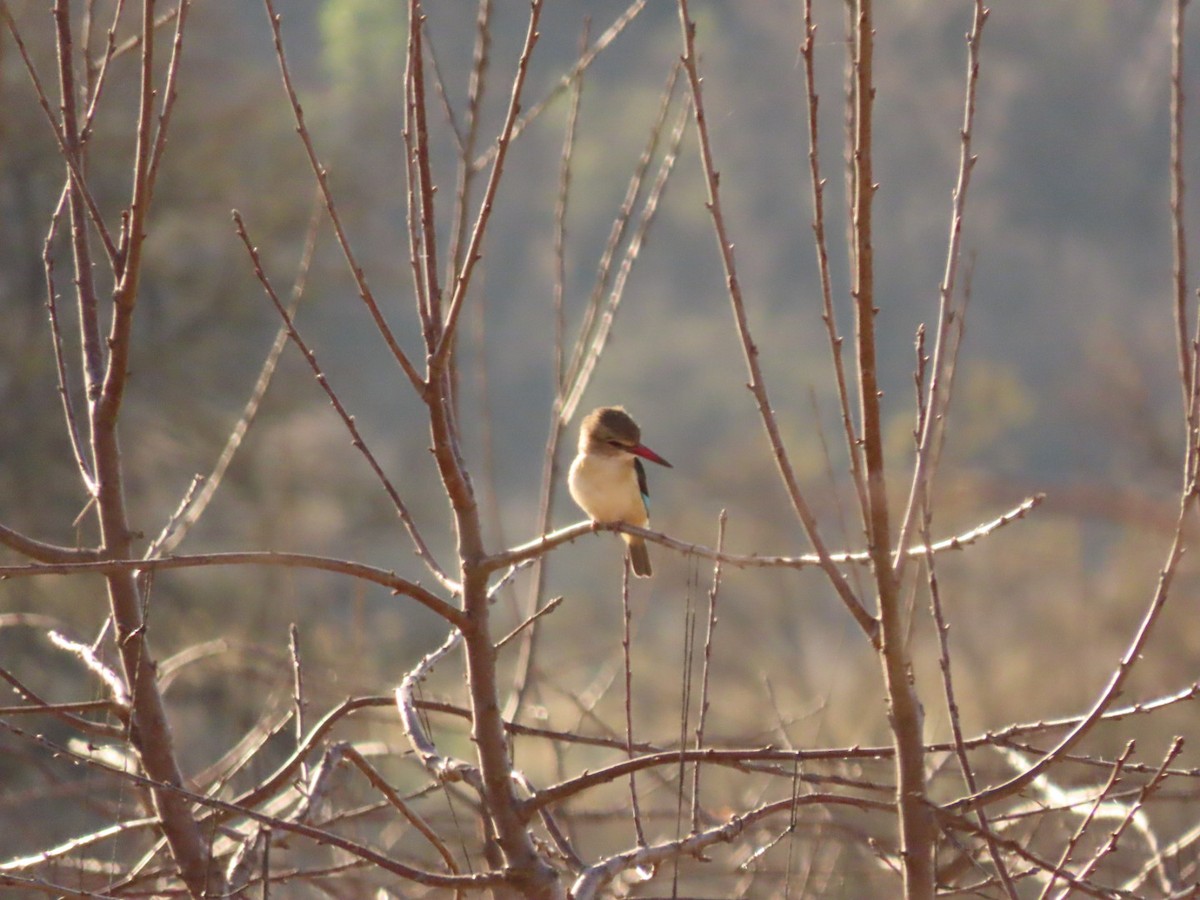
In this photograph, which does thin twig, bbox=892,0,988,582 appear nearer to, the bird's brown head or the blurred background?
the blurred background

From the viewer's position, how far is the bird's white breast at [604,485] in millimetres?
4242

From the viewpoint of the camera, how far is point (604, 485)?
14.0ft

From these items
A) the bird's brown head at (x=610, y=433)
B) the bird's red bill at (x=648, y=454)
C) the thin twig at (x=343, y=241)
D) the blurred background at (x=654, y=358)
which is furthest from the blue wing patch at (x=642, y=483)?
the thin twig at (x=343, y=241)

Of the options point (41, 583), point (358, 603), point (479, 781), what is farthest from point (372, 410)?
point (479, 781)

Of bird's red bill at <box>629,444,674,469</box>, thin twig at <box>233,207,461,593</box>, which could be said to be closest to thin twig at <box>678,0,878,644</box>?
thin twig at <box>233,207,461,593</box>

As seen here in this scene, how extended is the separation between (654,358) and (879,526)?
25.9 meters

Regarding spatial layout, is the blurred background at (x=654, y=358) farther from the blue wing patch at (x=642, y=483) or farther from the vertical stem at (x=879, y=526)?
the blue wing patch at (x=642, y=483)

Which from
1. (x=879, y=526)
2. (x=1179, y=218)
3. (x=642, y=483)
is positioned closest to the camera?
(x=879, y=526)

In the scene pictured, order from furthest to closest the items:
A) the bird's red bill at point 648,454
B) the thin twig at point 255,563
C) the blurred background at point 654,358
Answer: the blurred background at point 654,358
the bird's red bill at point 648,454
the thin twig at point 255,563

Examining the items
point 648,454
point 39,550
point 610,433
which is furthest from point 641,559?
point 39,550

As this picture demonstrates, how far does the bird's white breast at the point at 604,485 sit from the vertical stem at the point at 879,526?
2.57m

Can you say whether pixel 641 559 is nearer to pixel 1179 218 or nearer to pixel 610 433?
pixel 610 433

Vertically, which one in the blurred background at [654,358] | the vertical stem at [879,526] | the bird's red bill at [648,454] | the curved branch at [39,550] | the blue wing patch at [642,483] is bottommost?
the vertical stem at [879,526]

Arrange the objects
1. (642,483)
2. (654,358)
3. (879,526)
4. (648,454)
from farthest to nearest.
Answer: (654,358) < (642,483) < (648,454) < (879,526)
